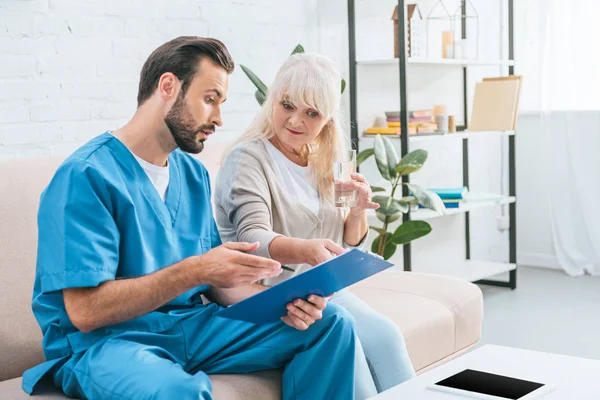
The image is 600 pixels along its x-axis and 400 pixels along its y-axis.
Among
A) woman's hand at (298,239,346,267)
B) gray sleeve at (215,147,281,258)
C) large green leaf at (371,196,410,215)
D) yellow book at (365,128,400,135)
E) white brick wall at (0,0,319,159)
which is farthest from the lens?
yellow book at (365,128,400,135)

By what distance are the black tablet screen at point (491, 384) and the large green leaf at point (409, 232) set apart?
5.51ft

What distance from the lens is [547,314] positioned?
12.3ft

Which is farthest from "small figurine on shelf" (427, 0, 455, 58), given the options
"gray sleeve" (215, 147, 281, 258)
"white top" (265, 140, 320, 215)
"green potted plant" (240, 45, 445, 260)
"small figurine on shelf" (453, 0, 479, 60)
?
"gray sleeve" (215, 147, 281, 258)

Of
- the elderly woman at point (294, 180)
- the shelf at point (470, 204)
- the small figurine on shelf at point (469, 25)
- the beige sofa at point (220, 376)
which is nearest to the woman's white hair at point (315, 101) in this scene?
the elderly woman at point (294, 180)

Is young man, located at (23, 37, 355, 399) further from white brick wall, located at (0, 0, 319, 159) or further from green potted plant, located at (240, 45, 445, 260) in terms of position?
green potted plant, located at (240, 45, 445, 260)

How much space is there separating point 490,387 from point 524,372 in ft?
0.47

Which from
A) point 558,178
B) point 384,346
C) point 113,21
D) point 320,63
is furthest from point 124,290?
point 558,178

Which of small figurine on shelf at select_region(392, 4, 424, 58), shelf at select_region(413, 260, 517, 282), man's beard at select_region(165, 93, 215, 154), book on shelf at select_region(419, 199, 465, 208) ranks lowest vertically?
shelf at select_region(413, 260, 517, 282)

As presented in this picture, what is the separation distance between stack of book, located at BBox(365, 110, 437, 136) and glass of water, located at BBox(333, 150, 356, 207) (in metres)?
1.58

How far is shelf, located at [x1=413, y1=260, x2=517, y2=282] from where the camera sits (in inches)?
161

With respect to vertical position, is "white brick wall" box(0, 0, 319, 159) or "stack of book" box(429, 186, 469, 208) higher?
"white brick wall" box(0, 0, 319, 159)

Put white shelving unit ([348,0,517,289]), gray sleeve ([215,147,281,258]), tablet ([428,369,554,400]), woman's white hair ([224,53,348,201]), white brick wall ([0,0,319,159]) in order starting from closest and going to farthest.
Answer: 1. tablet ([428,369,554,400])
2. gray sleeve ([215,147,281,258])
3. woman's white hair ([224,53,348,201])
4. white brick wall ([0,0,319,159])
5. white shelving unit ([348,0,517,289])

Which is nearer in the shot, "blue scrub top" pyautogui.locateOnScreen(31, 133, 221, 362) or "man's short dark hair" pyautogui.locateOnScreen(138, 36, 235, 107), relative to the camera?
"blue scrub top" pyautogui.locateOnScreen(31, 133, 221, 362)

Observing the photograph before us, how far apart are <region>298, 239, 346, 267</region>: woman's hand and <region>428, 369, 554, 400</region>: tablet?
1.40 ft
